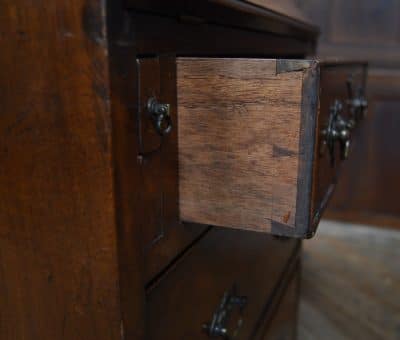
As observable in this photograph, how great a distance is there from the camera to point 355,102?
97 centimetres

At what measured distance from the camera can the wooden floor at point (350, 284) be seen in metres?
1.61

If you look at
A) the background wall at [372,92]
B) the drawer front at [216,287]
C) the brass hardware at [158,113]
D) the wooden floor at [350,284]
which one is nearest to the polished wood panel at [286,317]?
the drawer front at [216,287]

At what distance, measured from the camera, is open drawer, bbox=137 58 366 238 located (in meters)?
0.50

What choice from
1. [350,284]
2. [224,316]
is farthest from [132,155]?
[350,284]

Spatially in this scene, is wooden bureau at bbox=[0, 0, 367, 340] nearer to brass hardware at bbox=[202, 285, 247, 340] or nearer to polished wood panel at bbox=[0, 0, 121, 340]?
polished wood panel at bbox=[0, 0, 121, 340]

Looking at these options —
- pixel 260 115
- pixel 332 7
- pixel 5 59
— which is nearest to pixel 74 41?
pixel 5 59

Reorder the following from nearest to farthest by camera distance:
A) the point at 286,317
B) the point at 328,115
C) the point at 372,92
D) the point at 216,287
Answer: the point at 328,115 < the point at 216,287 < the point at 286,317 < the point at 372,92

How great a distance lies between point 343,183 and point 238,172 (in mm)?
2012

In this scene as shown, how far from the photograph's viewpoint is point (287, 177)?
0.52 m

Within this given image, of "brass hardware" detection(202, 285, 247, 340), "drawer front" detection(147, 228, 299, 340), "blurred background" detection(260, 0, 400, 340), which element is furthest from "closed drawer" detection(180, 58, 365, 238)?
"blurred background" detection(260, 0, 400, 340)

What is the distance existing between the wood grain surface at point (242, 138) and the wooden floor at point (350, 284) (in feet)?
3.77

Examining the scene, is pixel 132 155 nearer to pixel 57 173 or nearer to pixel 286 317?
pixel 57 173

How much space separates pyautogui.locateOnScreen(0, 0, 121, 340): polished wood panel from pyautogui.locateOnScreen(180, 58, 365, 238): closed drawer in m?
0.14

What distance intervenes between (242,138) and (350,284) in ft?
5.08
